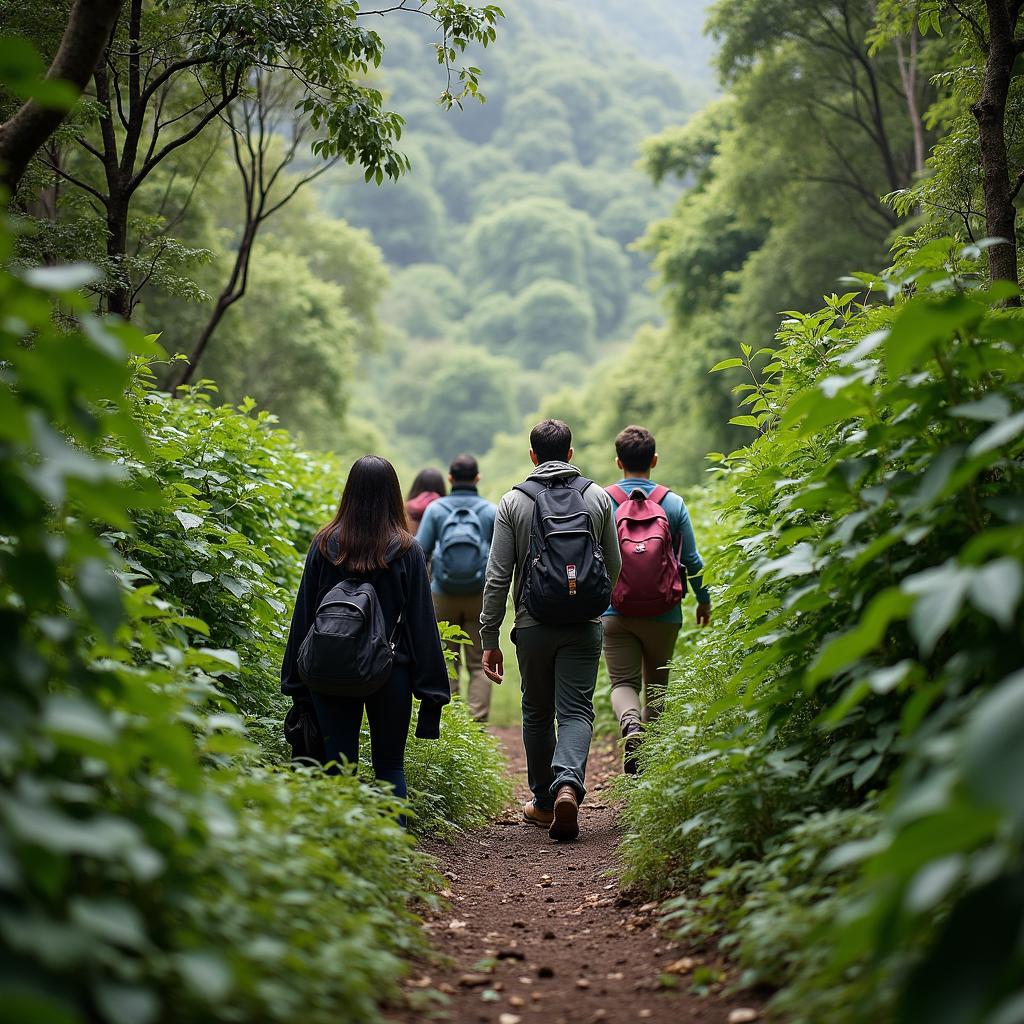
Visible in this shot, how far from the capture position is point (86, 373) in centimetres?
207

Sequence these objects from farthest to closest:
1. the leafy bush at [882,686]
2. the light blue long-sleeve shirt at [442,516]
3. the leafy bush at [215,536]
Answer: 1. the light blue long-sleeve shirt at [442,516]
2. the leafy bush at [215,536]
3. the leafy bush at [882,686]

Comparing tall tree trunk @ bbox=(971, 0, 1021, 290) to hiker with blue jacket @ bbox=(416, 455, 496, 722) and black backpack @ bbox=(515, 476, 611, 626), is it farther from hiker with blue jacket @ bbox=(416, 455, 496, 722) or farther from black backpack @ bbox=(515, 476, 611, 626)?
hiker with blue jacket @ bbox=(416, 455, 496, 722)

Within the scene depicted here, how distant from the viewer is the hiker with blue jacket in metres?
8.31

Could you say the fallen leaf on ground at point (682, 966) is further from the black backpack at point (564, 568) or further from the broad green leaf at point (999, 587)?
the black backpack at point (564, 568)

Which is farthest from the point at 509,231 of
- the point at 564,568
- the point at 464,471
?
the point at 564,568

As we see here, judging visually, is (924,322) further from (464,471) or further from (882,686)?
(464,471)

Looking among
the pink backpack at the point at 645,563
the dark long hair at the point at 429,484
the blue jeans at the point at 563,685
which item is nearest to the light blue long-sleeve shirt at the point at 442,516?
the dark long hair at the point at 429,484

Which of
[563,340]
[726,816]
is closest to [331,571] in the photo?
[726,816]

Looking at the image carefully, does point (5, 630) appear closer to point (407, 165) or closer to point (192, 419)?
point (192, 419)

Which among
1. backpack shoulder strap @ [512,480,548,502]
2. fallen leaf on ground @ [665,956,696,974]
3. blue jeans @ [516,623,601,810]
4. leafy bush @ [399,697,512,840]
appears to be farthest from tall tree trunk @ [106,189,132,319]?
fallen leaf on ground @ [665,956,696,974]

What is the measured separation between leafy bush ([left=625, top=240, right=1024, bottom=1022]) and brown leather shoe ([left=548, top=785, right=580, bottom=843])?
2.00ft

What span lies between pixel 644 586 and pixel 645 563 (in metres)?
0.14

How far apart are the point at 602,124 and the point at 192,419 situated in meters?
126

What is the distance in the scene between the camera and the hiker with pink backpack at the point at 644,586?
20.7 feet
